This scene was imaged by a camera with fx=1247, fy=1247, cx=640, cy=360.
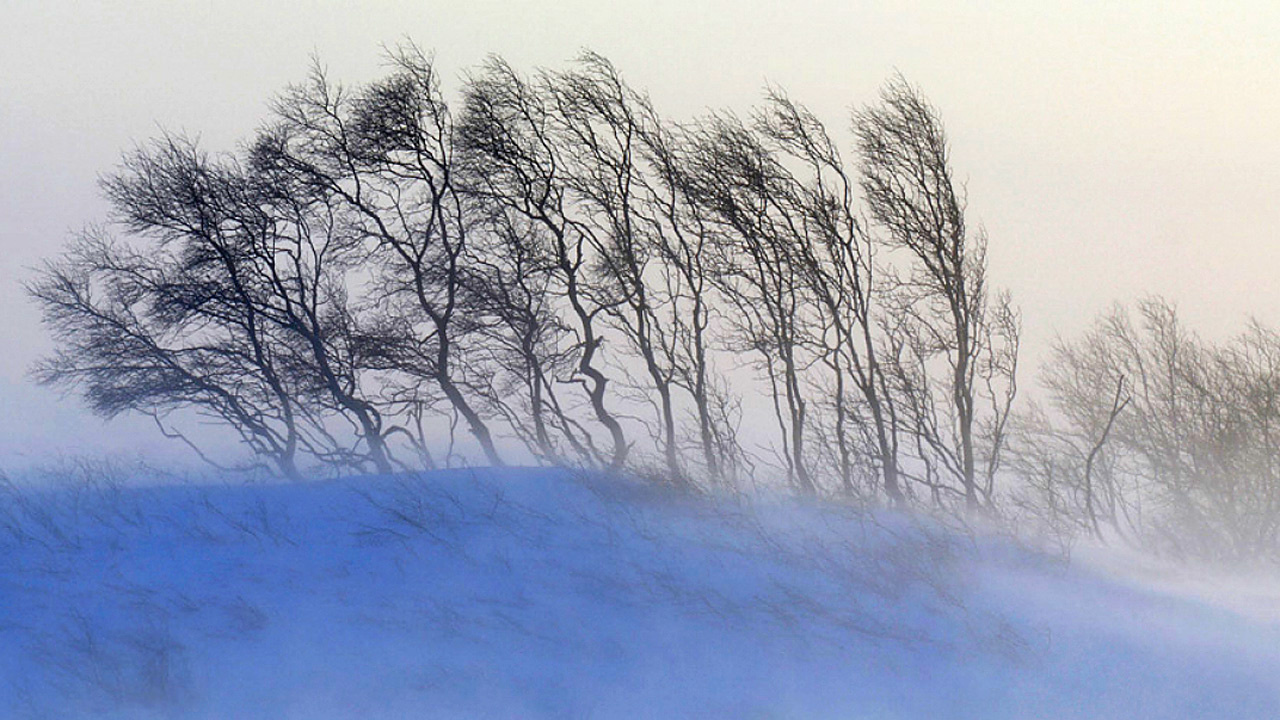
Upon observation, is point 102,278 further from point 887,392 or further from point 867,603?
point 867,603

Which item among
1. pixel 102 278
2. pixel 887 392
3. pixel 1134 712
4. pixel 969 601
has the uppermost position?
pixel 102 278

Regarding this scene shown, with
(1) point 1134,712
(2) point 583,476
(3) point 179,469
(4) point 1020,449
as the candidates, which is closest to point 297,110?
(3) point 179,469

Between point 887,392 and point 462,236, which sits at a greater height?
point 462,236

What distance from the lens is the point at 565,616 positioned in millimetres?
11016

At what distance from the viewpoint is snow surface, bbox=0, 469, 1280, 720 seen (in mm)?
9805

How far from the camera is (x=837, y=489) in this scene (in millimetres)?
19969

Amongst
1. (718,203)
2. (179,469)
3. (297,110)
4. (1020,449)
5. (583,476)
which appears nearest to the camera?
(583,476)

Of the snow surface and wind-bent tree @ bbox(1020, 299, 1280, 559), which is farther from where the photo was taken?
wind-bent tree @ bbox(1020, 299, 1280, 559)

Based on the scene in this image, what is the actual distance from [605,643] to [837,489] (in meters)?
9.97

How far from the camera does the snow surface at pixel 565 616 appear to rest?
9805 mm

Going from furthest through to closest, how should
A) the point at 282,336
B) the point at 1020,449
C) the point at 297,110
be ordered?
the point at 1020,449 < the point at 282,336 < the point at 297,110

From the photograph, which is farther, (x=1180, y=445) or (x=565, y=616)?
(x=1180, y=445)

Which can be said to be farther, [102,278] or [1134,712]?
[102,278]

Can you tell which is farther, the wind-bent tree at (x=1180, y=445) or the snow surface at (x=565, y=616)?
the wind-bent tree at (x=1180, y=445)
